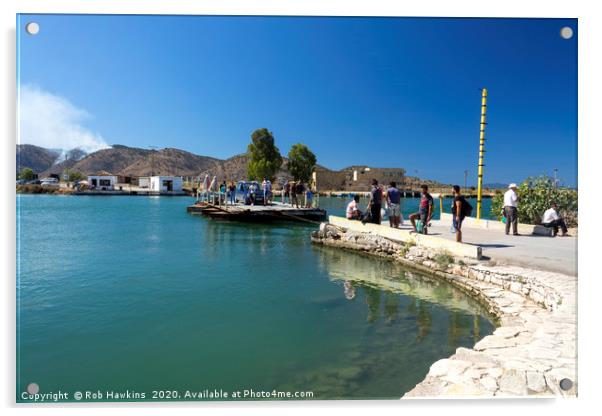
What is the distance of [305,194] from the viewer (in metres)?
27.1

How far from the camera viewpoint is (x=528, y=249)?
8.73 m

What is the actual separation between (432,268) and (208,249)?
8068mm

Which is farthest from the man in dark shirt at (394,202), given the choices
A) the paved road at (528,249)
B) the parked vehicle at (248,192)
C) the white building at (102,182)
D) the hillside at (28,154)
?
the white building at (102,182)

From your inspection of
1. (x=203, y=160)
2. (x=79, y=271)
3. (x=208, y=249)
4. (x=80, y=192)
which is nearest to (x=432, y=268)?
(x=208, y=249)

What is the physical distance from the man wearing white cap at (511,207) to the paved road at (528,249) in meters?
0.34

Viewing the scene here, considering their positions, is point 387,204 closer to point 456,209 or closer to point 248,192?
point 456,209

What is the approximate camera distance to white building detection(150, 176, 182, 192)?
7088 cm

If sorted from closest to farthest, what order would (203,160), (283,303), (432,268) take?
(283,303), (432,268), (203,160)

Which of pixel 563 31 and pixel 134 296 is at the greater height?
pixel 563 31

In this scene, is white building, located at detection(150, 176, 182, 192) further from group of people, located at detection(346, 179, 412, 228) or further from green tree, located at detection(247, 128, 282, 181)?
group of people, located at detection(346, 179, 412, 228)

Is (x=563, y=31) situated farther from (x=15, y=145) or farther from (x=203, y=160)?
(x=203, y=160)

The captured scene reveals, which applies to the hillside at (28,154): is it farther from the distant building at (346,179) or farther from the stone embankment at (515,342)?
the distant building at (346,179)

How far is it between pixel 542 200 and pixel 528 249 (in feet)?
18.3

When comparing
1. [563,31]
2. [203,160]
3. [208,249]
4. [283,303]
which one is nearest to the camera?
[563,31]
